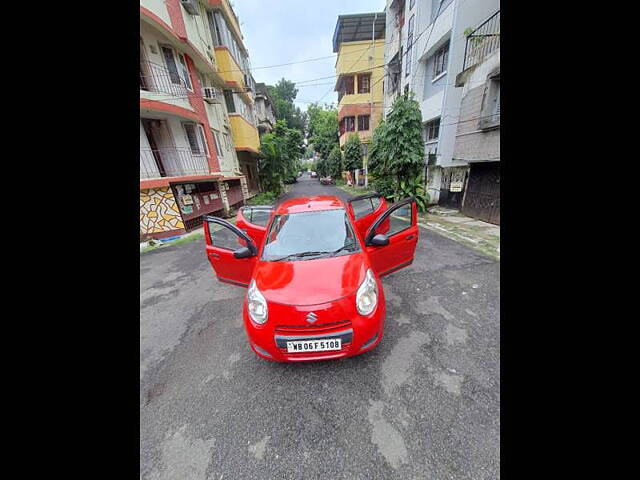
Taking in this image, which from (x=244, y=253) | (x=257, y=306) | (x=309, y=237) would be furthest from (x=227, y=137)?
(x=257, y=306)

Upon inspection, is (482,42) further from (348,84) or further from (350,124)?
(348,84)

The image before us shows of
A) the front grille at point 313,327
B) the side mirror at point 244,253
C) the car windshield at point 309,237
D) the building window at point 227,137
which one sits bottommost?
the front grille at point 313,327

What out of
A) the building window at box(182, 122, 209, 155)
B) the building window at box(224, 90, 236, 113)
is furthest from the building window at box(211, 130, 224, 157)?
the building window at box(224, 90, 236, 113)

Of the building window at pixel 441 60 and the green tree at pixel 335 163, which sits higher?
the building window at pixel 441 60

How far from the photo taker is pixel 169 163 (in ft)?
26.4

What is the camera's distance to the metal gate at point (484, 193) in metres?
6.44

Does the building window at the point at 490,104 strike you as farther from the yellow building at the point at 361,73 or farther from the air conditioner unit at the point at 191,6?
the yellow building at the point at 361,73

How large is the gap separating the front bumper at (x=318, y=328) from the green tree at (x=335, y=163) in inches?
968

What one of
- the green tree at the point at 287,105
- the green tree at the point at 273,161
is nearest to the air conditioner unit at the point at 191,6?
the green tree at the point at 273,161

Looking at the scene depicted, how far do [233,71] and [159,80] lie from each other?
5.45 meters
